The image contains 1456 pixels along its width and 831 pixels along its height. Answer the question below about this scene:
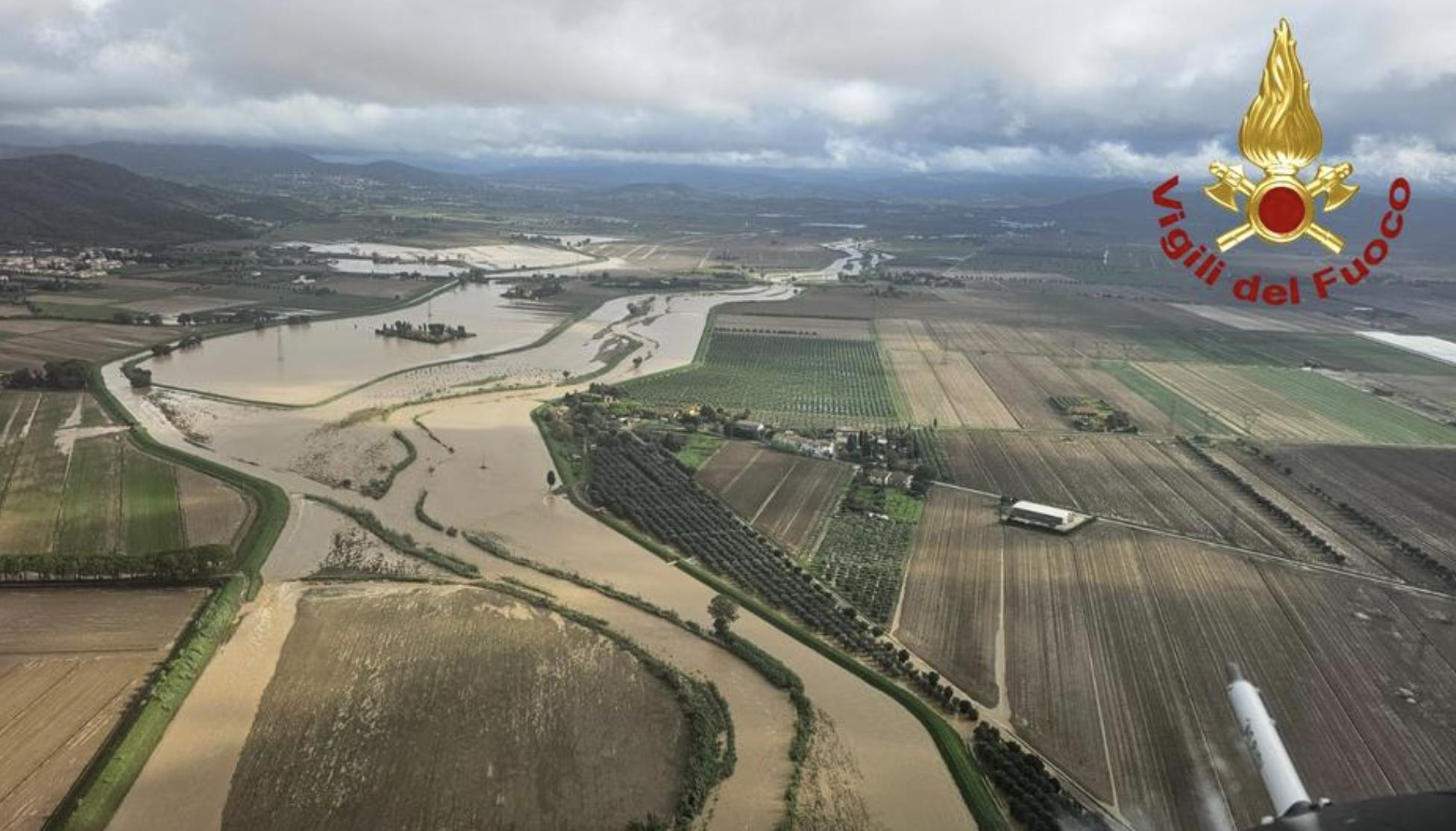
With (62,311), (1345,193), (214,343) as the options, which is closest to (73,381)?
(214,343)

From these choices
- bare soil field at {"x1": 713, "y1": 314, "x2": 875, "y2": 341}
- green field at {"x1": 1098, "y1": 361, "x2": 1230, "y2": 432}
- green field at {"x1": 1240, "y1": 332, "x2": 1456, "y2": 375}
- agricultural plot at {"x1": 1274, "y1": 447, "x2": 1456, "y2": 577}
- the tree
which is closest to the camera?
the tree

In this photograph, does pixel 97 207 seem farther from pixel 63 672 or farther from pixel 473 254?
pixel 63 672

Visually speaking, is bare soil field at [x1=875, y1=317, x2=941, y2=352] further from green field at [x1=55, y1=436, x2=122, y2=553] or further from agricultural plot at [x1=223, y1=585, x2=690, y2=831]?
green field at [x1=55, y1=436, x2=122, y2=553]

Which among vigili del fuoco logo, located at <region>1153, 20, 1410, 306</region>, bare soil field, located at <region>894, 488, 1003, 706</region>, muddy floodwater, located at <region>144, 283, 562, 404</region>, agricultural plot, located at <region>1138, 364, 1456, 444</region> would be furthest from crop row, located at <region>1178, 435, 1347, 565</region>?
muddy floodwater, located at <region>144, 283, 562, 404</region>

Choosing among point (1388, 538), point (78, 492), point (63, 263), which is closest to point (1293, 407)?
point (1388, 538)

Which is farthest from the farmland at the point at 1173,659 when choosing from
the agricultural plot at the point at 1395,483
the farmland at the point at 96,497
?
the farmland at the point at 96,497

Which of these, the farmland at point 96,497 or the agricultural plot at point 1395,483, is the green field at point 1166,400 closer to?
the agricultural plot at point 1395,483
